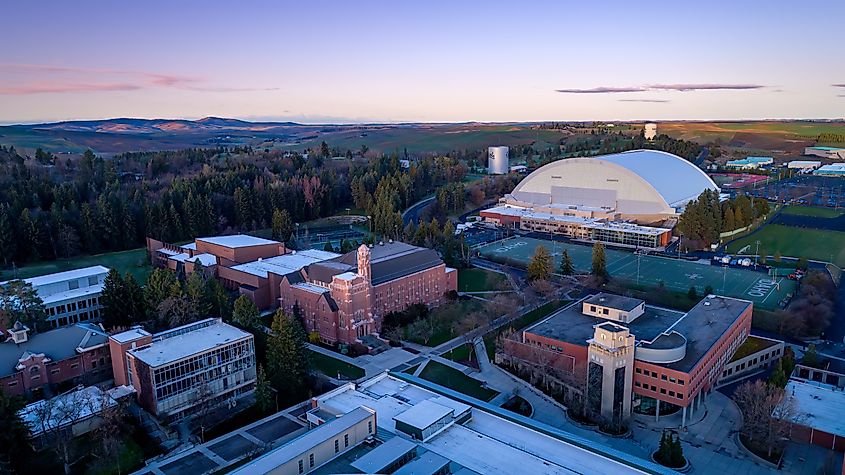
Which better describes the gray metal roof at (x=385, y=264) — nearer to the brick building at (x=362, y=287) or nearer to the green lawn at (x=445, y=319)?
the brick building at (x=362, y=287)

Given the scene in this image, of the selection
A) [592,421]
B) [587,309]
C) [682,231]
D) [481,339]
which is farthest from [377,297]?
[682,231]

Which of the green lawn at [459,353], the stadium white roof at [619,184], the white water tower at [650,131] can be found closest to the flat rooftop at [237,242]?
the green lawn at [459,353]

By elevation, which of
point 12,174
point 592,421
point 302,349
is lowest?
point 592,421

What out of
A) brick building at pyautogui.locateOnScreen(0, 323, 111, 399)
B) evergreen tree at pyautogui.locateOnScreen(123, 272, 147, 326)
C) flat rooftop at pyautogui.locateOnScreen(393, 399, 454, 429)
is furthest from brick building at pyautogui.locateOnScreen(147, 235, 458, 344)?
flat rooftop at pyautogui.locateOnScreen(393, 399, 454, 429)

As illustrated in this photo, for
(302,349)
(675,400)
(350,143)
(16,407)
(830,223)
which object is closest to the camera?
(16,407)

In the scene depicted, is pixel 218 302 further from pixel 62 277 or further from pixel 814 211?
pixel 814 211

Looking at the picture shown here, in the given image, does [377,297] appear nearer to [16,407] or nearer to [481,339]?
[481,339]

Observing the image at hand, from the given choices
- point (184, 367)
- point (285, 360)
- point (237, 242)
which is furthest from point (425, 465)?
point (237, 242)
